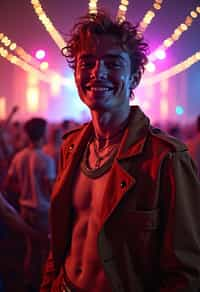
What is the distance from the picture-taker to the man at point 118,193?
1567 mm

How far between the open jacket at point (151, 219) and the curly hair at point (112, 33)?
0.39 meters

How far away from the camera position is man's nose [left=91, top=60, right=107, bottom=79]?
1.76 metres

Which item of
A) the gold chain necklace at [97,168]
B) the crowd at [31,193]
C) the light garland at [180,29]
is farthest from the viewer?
the light garland at [180,29]

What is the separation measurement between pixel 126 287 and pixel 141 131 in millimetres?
610

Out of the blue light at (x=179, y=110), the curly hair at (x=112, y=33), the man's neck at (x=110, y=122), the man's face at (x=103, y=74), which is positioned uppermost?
the blue light at (x=179, y=110)

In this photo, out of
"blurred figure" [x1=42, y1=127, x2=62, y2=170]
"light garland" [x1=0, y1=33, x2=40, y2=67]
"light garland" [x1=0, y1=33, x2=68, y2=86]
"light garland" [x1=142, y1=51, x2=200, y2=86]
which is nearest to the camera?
"blurred figure" [x1=42, y1=127, x2=62, y2=170]

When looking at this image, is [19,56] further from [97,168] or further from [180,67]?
[97,168]

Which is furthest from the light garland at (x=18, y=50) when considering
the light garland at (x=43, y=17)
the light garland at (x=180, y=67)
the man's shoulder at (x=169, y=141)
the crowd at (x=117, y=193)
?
the man's shoulder at (x=169, y=141)

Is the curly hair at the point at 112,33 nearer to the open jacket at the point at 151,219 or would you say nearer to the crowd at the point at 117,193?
the crowd at the point at 117,193

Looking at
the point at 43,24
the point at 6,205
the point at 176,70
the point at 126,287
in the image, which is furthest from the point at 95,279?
the point at 176,70

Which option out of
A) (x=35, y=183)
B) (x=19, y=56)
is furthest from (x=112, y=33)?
(x=19, y=56)

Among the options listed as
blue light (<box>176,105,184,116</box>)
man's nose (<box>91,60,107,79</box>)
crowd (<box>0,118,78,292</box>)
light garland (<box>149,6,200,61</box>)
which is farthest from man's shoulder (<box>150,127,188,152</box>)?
blue light (<box>176,105,184,116</box>)

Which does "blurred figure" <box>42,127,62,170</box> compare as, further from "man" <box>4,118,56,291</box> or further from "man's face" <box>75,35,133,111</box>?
"man's face" <box>75,35,133,111</box>

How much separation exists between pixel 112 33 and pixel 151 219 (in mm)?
800
